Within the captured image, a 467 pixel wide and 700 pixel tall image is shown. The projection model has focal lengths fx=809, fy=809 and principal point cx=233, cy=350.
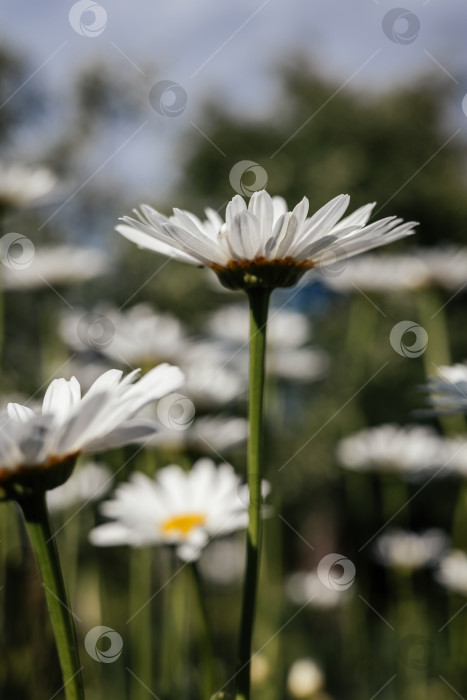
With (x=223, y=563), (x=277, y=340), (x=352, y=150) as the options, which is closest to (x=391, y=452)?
(x=277, y=340)

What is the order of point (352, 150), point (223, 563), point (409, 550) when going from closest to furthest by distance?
point (409, 550)
point (223, 563)
point (352, 150)

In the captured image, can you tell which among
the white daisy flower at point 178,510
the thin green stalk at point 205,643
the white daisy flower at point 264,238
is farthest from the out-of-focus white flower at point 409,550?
the white daisy flower at point 264,238

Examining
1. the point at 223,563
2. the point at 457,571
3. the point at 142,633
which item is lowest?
the point at 223,563

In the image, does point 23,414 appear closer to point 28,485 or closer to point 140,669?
point 28,485

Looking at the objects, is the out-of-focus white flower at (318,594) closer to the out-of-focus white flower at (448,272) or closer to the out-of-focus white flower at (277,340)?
the out-of-focus white flower at (277,340)

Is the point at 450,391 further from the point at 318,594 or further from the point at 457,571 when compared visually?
the point at 318,594

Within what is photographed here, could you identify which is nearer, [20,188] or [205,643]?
[205,643]

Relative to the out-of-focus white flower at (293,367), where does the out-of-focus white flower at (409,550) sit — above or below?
below
